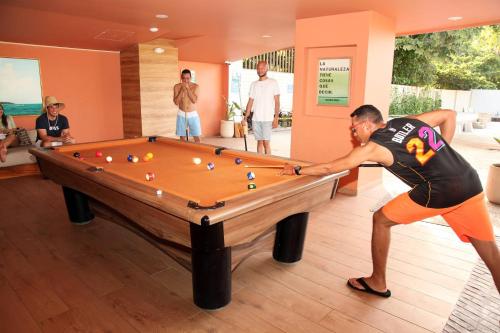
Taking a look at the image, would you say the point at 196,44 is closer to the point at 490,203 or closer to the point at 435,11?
the point at 435,11

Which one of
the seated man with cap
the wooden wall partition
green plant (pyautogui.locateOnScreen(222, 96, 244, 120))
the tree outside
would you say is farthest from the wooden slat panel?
the tree outside

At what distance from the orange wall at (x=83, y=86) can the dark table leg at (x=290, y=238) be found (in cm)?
530

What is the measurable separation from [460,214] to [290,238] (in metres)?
1.11

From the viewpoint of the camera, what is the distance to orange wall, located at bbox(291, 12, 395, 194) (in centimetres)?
412

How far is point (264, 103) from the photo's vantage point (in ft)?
16.0

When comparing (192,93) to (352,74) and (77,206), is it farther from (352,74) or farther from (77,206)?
(77,206)

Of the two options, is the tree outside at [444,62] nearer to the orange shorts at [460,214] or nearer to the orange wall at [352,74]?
the orange wall at [352,74]

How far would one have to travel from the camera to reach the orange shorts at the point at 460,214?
1966 millimetres

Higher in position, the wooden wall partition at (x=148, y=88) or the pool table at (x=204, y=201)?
the wooden wall partition at (x=148, y=88)

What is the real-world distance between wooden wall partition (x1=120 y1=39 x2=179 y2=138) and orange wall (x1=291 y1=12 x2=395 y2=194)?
10.3ft

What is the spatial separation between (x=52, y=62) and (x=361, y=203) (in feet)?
18.2

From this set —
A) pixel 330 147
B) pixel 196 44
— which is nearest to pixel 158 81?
pixel 196 44

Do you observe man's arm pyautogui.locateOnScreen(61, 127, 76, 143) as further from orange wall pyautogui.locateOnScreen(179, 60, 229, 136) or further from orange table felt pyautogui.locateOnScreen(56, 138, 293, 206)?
orange wall pyautogui.locateOnScreen(179, 60, 229, 136)

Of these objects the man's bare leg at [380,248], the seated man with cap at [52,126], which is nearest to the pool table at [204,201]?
the man's bare leg at [380,248]
